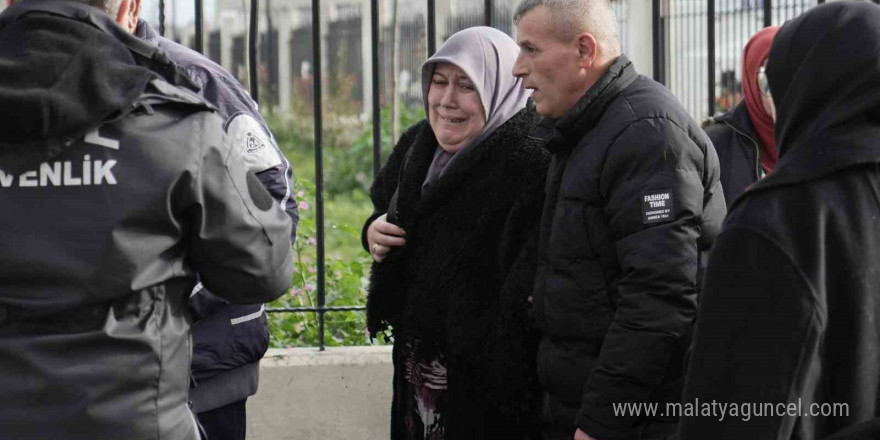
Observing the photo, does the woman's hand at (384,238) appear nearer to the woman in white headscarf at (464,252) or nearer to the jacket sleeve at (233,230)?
the woman in white headscarf at (464,252)

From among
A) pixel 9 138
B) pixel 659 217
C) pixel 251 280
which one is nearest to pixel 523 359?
pixel 659 217

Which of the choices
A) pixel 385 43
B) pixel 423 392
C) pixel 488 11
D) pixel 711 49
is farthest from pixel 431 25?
pixel 385 43

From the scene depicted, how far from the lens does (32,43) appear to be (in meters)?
2.18

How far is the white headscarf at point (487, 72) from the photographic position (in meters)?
3.51

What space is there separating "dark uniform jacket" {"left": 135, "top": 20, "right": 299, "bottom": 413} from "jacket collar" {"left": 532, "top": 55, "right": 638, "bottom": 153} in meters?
0.77

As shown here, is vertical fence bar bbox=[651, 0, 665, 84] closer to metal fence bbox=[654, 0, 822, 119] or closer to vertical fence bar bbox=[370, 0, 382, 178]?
vertical fence bar bbox=[370, 0, 382, 178]

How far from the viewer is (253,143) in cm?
305

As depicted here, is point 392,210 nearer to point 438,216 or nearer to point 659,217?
point 438,216

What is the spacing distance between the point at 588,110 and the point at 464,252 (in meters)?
0.62

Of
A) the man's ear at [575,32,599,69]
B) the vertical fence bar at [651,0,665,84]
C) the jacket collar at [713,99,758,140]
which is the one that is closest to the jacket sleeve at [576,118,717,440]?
the man's ear at [575,32,599,69]

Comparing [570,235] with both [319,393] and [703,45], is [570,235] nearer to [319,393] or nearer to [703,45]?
[319,393]

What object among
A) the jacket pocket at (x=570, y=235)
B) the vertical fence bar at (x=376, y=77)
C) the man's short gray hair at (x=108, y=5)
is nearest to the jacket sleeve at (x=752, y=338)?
the jacket pocket at (x=570, y=235)

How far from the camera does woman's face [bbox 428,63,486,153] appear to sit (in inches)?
138

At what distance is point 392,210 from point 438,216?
0.24 m
